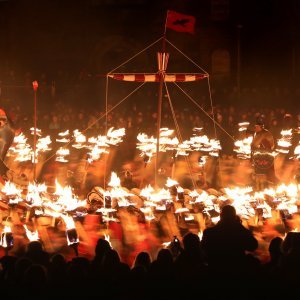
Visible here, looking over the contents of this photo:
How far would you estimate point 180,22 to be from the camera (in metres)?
12.0

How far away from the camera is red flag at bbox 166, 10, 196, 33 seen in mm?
11805

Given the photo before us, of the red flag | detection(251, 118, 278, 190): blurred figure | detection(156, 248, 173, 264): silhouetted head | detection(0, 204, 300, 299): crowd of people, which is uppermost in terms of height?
the red flag

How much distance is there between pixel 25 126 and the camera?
74.5 feet

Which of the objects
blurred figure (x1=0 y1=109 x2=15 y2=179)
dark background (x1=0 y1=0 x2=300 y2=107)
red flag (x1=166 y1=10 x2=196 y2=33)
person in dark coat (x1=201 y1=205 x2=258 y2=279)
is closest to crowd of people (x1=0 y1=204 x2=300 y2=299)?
person in dark coat (x1=201 y1=205 x2=258 y2=279)

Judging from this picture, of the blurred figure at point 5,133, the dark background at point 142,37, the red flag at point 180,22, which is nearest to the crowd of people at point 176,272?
the red flag at point 180,22

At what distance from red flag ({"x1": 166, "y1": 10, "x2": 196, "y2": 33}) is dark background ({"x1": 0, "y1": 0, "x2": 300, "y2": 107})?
19928 millimetres

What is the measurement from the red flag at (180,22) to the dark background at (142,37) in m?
19.9

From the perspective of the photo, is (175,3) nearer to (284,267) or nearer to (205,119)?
(205,119)

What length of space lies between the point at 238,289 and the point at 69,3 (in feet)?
96.0

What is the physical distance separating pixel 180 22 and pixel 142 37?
68.8ft

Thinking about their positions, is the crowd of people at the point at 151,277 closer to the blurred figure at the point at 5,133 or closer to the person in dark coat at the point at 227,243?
the person in dark coat at the point at 227,243

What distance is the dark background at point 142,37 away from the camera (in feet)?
105

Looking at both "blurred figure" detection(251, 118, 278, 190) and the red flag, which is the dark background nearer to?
"blurred figure" detection(251, 118, 278, 190)

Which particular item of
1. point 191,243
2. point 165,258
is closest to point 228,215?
point 191,243
